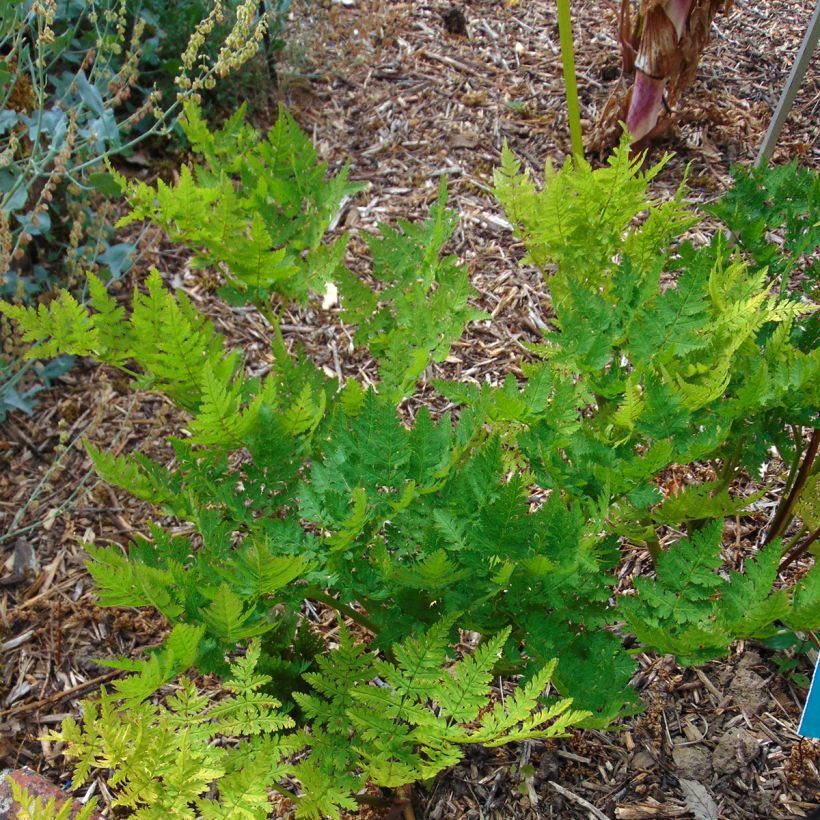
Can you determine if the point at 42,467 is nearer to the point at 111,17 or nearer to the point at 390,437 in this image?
the point at 111,17

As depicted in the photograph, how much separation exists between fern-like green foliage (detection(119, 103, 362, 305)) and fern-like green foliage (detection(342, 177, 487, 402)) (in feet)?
0.28

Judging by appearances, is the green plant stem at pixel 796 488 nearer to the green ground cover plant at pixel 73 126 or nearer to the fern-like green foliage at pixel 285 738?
the fern-like green foliage at pixel 285 738

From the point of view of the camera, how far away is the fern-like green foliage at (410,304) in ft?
4.99

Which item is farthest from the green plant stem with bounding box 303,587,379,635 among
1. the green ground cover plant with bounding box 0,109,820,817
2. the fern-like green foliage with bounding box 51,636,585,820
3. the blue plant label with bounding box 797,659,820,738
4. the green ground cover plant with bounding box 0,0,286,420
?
the green ground cover plant with bounding box 0,0,286,420

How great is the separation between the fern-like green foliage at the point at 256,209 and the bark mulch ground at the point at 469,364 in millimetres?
694

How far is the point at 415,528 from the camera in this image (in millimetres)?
1354

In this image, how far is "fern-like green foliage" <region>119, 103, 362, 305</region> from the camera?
4.98 feet

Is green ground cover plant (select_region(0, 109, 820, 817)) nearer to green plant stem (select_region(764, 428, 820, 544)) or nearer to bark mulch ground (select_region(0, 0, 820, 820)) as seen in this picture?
green plant stem (select_region(764, 428, 820, 544))

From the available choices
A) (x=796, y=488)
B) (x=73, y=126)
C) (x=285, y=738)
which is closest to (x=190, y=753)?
(x=285, y=738)

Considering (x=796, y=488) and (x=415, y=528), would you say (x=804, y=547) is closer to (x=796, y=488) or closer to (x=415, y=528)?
(x=796, y=488)

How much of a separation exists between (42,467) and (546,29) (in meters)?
2.45

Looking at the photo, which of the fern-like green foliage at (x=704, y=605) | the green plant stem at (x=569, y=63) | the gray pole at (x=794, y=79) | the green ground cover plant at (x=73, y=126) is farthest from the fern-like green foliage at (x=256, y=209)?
the gray pole at (x=794, y=79)

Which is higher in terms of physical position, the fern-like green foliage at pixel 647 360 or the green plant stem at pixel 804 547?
the fern-like green foliage at pixel 647 360

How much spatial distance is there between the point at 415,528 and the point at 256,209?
0.66 metres
